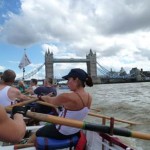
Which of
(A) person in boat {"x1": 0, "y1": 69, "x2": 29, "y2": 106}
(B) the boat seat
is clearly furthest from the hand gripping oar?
(A) person in boat {"x1": 0, "y1": 69, "x2": 29, "y2": 106}

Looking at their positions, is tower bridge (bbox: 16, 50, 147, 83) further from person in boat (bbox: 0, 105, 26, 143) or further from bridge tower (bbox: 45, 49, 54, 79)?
person in boat (bbox: 0, 105, 26, 143)

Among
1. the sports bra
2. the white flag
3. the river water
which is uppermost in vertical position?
the white flag

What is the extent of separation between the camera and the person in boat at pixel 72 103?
474cm

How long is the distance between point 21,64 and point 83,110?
25567 mm

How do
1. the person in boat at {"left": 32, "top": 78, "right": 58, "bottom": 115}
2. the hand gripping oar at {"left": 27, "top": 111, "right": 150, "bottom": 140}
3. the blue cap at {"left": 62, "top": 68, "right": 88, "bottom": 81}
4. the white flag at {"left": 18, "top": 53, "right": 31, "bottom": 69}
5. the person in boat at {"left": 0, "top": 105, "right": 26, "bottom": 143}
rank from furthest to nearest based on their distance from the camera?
the white flag at {"left": 18, "top": 53, "right": 31, "bottom": 69} < the person in boat at {"left": 32, "top": 78, "right": 58, "bottom": 115} < the blue cap at {"left": 62, "top": 68, "right": 88, "bottom": 81} < the hand gripping oar at {"left": 27, "top": 111, "right": 150, "bottom": 140} < the person in boat at {"left": 0, "top": 105, "right": 26, "bottom": 143}

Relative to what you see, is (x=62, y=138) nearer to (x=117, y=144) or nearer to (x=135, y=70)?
(x=117, y=144)

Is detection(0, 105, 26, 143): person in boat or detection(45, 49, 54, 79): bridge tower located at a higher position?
detection(45, 49, 54, 79): bridge tower

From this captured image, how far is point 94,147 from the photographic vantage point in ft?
17.6

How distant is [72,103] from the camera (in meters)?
4.71

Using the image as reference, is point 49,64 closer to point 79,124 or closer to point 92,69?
point 92,69

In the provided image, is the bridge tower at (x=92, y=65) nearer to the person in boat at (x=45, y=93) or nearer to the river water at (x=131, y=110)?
the river water at (x=131, y=110)

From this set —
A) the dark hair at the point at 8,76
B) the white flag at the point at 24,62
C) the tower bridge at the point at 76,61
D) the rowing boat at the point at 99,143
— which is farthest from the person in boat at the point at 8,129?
the tower bridge at the point at 76,61

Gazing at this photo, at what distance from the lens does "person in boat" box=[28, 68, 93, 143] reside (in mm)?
4742

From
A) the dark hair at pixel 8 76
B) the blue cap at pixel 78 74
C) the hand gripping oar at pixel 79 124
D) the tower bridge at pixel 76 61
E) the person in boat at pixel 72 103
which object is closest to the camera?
the hand gripping oar at pixel 79 124
